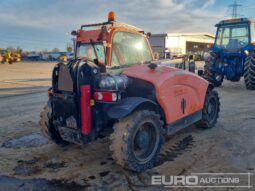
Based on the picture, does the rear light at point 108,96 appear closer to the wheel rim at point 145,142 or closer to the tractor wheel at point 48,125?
the wheel rim at point 145,142

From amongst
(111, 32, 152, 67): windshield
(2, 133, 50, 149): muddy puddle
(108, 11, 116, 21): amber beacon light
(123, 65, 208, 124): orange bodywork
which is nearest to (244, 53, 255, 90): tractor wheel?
(123, 65, 208, 124): orange bodywork

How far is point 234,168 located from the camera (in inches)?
155

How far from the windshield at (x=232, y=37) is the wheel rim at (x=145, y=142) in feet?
27.3

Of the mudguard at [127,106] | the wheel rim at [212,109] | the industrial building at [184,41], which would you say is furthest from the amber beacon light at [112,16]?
the industrial building at [184,41]

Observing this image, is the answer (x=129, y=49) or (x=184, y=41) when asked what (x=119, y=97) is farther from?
(x=184, y=41)

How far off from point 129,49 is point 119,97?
4.17 feet

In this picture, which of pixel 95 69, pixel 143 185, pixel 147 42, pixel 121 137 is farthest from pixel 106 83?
→ pixel 147 42

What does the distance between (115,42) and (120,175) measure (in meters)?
2.07

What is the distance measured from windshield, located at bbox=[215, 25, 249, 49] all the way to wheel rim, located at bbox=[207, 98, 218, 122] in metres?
5.97

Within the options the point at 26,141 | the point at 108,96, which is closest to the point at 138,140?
the point at 108,96

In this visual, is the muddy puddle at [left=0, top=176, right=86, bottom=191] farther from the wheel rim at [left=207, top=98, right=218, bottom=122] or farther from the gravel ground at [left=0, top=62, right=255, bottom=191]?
the wheel rim at [left=207, top=98, right=218, bottom=122]

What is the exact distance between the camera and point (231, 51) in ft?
36.3

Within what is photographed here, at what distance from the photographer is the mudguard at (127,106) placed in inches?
146

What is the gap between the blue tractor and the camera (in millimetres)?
10750
